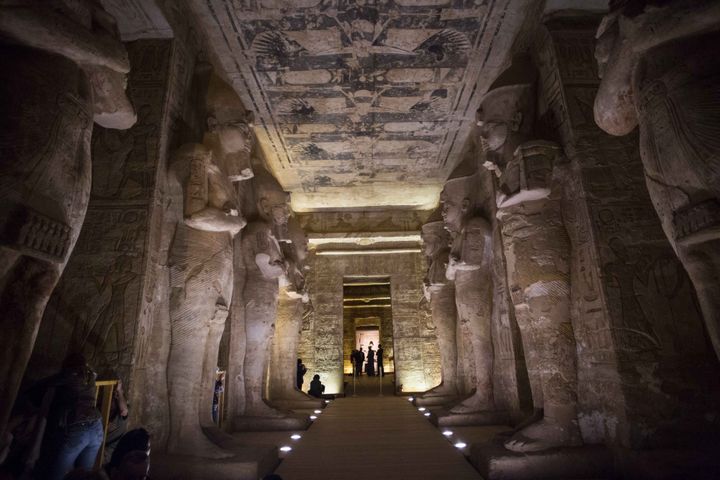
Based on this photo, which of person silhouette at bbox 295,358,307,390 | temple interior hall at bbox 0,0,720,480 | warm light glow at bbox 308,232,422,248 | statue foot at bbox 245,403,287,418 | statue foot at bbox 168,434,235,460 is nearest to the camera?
temple interior hall at bbox 0,0,720,480

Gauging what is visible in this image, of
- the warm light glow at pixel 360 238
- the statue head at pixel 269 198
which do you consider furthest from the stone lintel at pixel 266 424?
the warm light glow at pixel 360 238

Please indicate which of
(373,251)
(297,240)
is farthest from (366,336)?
(297,240)

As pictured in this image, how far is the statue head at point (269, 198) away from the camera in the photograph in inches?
251

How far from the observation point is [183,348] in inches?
143

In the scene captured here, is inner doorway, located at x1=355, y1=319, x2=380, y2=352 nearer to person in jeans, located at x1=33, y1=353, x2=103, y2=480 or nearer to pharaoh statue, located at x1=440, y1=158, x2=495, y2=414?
pharaoh statue, located at x1=440, y1=158, x2=495, y2=414

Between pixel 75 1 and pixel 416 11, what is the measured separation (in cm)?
362

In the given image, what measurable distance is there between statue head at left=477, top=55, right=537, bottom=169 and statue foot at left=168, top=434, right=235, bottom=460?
3929 millimetres

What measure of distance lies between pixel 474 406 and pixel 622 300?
300cm

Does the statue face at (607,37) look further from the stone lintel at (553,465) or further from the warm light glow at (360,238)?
the warm light glow at (360,238)

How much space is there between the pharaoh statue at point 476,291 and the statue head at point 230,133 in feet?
10.7

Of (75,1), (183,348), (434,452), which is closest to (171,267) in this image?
(183,348)

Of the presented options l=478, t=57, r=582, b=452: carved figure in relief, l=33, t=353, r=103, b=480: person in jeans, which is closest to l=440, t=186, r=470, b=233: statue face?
l=478, t=57, r=582, b=452: carved figure in relief

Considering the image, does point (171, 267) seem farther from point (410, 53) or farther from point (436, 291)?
point (436, 291)

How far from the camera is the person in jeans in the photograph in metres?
2.21
